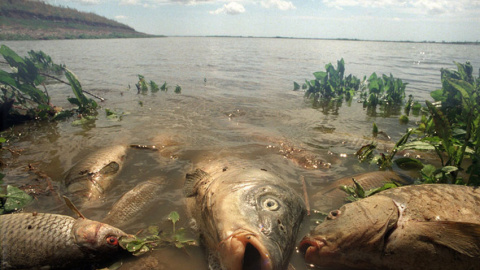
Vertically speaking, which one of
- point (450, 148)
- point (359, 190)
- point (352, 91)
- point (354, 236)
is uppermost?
point (450, 148)

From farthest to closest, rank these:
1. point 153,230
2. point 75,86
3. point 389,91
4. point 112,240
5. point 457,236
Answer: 1. point 389,91
2. point 75,86
3. point 153,230
4. point 112,240
5. point 457,236

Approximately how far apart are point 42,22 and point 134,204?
67868mm

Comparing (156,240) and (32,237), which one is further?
(156,240)

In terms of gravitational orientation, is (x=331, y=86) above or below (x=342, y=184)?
above

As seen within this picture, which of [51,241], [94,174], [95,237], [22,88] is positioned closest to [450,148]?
[95,237]

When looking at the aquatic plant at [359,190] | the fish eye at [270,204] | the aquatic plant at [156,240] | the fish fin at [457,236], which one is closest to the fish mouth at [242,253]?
the fish eye at [270,204]

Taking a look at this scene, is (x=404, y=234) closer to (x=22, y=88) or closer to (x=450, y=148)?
(x=450, y=148)

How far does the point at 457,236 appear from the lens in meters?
2.03

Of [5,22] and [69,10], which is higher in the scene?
[69,10]

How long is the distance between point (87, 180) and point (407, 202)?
156 inches

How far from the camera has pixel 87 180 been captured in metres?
3.93

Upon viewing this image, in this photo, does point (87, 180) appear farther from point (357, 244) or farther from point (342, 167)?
point (342, 167)

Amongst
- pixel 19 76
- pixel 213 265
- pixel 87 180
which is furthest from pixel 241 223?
pixel 19 76

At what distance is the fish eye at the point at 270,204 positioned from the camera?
7.49ft
